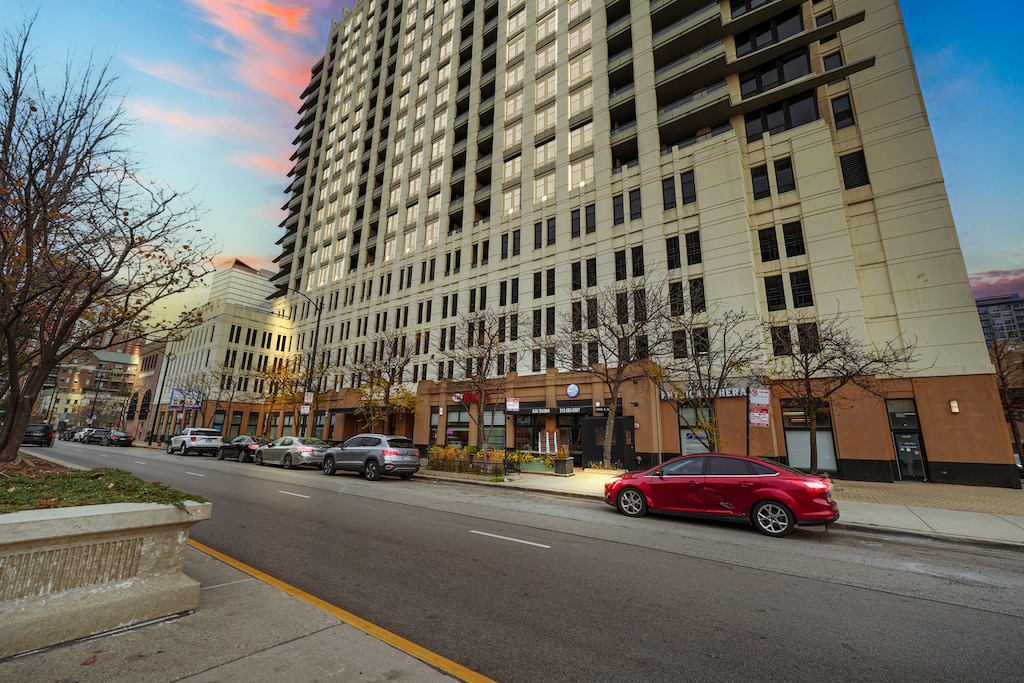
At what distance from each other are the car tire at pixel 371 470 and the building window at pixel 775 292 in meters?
22.3

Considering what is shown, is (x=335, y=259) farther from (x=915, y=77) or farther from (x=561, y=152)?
(x=915, y=77)

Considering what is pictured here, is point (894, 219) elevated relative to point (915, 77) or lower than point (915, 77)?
lower

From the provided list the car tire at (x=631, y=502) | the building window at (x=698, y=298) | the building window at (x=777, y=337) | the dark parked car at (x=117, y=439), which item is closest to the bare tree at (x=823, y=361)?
the building window at (x=777, y=337)

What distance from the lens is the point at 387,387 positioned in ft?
102

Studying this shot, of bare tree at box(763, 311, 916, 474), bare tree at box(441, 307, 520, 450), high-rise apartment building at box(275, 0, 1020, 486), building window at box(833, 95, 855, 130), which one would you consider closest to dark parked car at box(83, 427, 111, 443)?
high-rise apartment building at box(275, 0, 1020, 486)

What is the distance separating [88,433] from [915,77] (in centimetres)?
7199

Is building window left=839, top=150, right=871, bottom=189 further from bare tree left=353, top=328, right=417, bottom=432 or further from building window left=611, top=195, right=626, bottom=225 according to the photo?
bare tree left=353, top=328, right=417, bottom=432

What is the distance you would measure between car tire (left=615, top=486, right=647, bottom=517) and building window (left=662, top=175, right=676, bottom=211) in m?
21.7

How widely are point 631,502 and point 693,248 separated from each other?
20.0 meters

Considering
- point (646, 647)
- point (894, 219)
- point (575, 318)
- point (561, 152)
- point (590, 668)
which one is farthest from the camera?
point (561, 152)

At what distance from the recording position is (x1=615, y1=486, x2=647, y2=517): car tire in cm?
1063

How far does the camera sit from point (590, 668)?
3.33 meters

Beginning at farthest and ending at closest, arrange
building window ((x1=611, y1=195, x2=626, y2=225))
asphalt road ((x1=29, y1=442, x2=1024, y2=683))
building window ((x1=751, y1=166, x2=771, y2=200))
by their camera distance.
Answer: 1. building window ((x1=611, y1=195, x2=626, y2=225))
2. building window ((x1=751, y1=166, x2=771, y2=200))
3. asphalt road ((x1=29, y1=442, x2=1024, y2=683))

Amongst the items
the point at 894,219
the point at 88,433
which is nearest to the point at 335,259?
the point at 88,433
